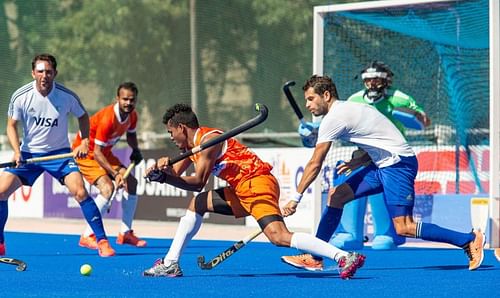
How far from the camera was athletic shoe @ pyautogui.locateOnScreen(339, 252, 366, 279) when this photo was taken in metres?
7.13

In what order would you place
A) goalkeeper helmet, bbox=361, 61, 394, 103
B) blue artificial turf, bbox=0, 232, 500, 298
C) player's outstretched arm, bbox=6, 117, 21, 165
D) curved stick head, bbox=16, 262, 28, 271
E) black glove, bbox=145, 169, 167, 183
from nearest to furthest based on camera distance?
1. blue artificial turf, bbox=0, 232, 500, 298
2. black glove, bbox=145, 169, 167, 183
3. curved stick head, bbox=16, 262, 28, 271
4. player's outstretched arm, bbox=6, 117, 21, 165
5. goalkeeper helmet, bbox=361, 61, 394, 103

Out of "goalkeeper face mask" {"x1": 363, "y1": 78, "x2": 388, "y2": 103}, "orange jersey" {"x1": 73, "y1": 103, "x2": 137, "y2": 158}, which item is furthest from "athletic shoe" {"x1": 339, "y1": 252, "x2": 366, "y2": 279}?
"orange jersey" {"x1": 73, "y1": 103, "x2": 137, "y2": 158}

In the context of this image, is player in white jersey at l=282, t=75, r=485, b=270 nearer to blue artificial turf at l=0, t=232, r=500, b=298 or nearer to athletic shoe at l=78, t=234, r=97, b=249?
blue artificial turf at l=0, t=232, r=500, b=298

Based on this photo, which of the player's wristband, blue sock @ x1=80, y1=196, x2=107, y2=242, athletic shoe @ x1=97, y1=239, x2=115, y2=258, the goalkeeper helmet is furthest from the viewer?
the goalkeeper helmet

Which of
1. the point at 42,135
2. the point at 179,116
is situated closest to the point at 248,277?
the point at 179,116

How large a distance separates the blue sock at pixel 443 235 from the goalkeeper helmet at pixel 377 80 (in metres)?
2.25

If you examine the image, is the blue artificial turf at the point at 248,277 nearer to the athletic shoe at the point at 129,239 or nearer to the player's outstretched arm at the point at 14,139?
the athletic shoe at the point at 129,239

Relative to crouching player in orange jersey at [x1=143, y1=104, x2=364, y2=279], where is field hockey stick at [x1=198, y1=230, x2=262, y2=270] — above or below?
below

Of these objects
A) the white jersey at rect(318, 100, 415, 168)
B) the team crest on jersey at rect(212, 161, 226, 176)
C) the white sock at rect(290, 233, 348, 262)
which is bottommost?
the white sock at rect(290, 233, 348, 262)

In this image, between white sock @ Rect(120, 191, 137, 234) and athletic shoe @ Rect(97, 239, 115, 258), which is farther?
white sock @ Rect(120, 191, 137, 234)

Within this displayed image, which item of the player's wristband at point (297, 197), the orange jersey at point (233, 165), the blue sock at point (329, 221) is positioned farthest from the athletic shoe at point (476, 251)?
the orange jersey at point (233, 165)

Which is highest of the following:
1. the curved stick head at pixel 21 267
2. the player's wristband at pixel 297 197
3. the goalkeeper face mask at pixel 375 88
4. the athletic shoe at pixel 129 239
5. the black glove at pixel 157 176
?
the goalkeeper face mask at pixel 375 88

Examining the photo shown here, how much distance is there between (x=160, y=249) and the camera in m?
10.6

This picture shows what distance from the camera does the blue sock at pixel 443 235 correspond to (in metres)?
8.07
